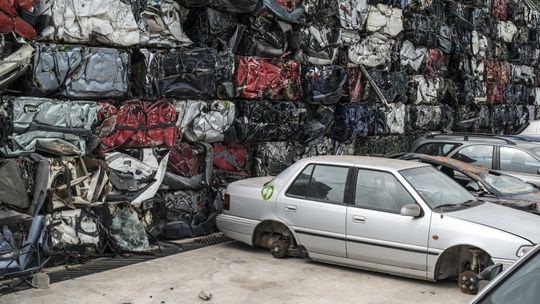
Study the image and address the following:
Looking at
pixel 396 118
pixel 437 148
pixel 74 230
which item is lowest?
pixel 74 230

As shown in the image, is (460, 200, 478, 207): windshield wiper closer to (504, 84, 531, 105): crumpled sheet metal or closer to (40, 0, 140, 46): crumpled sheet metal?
(40, 0, 140, 46): crumpled sheet metal

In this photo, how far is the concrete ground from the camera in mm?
6594

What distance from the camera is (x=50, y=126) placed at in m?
7.76

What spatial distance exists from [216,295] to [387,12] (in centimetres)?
1032

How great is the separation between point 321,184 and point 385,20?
8.11 meters

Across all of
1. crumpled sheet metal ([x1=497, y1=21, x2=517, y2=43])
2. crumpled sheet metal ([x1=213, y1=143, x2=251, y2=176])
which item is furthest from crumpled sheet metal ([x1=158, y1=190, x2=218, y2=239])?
crumpled sheet metal ([x1=497, y1=21, x2=517, y2=43])

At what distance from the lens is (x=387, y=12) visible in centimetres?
1498

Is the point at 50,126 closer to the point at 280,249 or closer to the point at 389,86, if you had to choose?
the point at 280,249

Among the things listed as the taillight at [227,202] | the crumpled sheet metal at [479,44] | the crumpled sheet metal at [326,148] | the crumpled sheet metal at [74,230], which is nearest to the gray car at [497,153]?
the crumpled sheet metal at [326,148]

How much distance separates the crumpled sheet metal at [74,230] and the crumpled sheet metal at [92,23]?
2314 mm

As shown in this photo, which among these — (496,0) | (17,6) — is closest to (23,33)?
(17,6)

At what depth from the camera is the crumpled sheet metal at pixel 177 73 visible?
29.6ft

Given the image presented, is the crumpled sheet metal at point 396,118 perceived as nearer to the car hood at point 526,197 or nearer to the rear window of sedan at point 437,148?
the rear window of sedan at point 437,148

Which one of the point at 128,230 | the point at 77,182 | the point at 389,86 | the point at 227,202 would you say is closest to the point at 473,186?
the point at 227,202
